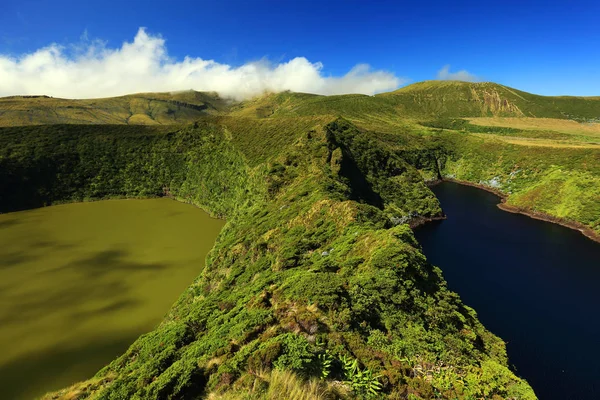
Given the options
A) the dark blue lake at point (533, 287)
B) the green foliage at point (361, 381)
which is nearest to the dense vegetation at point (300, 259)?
the green foliage at point (361, 381)

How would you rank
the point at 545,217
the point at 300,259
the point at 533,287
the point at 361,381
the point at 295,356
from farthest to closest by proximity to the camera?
1. the point at 545,217
2. the point at 533,287
3. the point at 300,259
4. the point at 361,381
5. the point at 295,356

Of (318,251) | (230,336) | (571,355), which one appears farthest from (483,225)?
(230,336)

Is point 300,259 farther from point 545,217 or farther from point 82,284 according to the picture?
point 545,217

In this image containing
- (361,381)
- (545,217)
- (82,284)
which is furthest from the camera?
(545,217)

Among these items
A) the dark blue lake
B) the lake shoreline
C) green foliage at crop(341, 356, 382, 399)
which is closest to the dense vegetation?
green foliage at crop(341, 356, 382, 399)

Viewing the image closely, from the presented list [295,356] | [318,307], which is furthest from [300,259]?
[295,356]

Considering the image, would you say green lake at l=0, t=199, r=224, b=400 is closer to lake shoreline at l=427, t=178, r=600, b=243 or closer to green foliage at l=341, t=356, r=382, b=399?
green foliage at l=341, t=356, r=382, b=399
